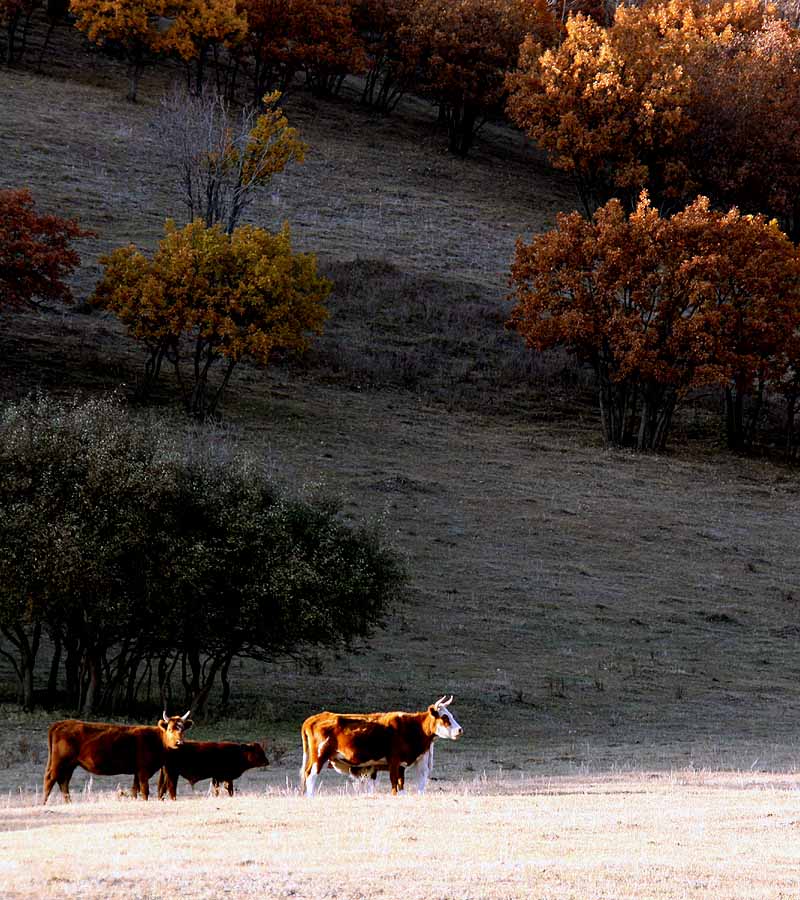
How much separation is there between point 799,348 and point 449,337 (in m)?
15.9

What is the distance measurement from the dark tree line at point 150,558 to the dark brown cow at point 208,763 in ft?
29.8

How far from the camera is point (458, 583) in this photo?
37938 mm

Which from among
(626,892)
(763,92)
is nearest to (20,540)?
(626,892)

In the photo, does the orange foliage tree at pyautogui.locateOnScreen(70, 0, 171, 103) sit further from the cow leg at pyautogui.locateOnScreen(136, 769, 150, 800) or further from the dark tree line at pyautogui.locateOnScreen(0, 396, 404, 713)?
the cow leg at pyautogui.locateOnScreen(136, 769, 150, 800)

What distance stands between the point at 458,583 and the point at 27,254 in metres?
18.8

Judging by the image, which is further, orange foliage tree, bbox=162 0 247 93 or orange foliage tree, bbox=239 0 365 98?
orange foliage tree, bbox=239 0 365 98

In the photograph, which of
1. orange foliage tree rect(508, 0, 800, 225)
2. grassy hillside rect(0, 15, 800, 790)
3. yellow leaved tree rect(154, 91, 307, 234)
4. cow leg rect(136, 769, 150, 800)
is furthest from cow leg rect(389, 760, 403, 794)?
orange foliage tree rect(508, 0, 800, 225)

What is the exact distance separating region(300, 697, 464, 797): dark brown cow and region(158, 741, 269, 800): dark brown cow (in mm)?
733

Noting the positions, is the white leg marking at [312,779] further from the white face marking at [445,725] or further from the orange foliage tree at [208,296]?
the orange foliage tree at [208,296]

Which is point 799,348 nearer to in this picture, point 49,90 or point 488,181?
point 488,181

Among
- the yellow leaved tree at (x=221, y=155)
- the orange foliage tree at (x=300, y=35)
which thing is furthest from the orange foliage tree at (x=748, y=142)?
the yellow leaved tree at (x=221, y=155)

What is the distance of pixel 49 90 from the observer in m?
84.1

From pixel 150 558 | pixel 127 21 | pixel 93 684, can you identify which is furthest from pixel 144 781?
pixel 127 21

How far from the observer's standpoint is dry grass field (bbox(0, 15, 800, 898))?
1205 centimetres
